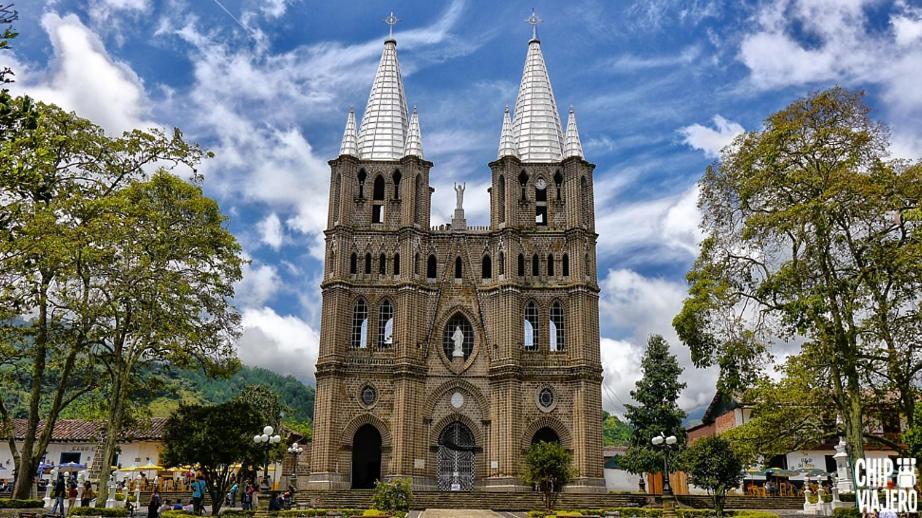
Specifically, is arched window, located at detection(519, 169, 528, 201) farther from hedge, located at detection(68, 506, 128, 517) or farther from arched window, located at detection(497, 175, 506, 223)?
hedge, located at detection(68, 506, 128, 517)

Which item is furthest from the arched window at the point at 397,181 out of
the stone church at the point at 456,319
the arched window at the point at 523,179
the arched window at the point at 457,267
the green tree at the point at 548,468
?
the green tree at the point at 548,468

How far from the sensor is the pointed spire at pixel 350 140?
1731 inches

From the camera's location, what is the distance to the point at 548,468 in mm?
30656

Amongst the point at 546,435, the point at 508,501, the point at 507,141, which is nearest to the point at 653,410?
the point at 546,435

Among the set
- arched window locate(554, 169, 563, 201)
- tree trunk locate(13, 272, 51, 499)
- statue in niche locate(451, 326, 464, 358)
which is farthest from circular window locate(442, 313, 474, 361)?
tree trunk locate(13, 272, 51, 499)

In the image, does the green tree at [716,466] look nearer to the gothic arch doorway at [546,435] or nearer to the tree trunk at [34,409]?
the gothic arch doorway at [546,435]

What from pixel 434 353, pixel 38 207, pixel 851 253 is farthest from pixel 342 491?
pixel 851 253

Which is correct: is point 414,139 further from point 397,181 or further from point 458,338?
point 458,338

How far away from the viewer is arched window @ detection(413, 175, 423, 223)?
4288cm

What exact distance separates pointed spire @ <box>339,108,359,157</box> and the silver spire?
918 centimetres

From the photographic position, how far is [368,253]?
42.2 m

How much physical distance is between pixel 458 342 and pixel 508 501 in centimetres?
952

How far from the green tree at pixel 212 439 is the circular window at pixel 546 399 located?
1789 cm

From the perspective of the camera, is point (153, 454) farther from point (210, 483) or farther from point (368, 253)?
point (210, 483)
